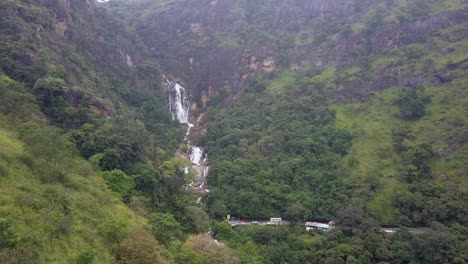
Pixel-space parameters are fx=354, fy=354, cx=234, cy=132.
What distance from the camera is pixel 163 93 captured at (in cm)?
6750

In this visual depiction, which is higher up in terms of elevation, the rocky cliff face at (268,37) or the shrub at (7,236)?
the rocky cliff face at (268,37)

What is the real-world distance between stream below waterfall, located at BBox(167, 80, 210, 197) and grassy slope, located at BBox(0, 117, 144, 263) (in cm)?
2165

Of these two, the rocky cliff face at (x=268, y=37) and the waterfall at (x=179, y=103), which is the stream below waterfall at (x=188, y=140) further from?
the rocky cliff face at (x=268, y=37)

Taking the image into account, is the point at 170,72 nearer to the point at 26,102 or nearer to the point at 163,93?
the point at 163,93

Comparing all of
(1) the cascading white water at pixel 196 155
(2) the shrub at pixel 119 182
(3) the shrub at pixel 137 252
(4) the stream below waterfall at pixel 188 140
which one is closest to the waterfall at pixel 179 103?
(4) the stream below waterfall at pixel 188 140

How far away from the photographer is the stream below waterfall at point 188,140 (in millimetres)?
49812

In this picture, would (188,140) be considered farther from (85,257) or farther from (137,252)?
(85,257)

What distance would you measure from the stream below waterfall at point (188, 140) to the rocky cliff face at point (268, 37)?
12.1ft

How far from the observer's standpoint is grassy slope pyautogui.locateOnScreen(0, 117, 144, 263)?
17.3m

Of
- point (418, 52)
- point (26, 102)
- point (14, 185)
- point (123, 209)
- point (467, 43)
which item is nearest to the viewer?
point (14, 185)

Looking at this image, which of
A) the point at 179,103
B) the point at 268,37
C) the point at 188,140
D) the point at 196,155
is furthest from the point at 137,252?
the point at 268,37

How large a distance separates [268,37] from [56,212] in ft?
214

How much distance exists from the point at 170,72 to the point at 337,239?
168ft

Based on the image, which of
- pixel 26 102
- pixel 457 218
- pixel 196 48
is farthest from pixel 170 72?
pixel 457 218
